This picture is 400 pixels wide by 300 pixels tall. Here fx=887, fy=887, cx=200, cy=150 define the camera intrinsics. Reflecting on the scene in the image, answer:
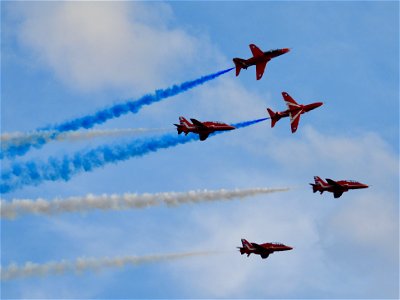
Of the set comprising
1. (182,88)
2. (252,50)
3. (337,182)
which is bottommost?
(337,182)

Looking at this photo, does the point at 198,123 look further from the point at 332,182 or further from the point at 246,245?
the point at 332,182

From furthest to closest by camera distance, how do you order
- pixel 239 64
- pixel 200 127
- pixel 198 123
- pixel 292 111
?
pixel 292 111 < pixel 239 64 < pixel 200 127 < pixel 198 123

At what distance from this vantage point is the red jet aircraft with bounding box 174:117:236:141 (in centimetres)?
9488

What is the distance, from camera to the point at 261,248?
10319 centimetres

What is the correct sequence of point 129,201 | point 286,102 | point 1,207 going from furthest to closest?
point 286,102 → point 129,201 → point 1,207

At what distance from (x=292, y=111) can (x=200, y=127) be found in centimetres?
1578

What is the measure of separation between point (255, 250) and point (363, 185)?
15.4m

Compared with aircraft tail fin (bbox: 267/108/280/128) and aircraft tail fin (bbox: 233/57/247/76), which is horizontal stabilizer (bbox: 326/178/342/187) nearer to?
aircraft tail fin (bbox: 267/108/280/128)

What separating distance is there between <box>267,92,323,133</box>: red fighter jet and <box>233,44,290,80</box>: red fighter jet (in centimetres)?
497

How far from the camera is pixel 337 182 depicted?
104m

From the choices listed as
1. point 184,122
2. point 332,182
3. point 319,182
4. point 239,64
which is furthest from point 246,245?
point 239,64

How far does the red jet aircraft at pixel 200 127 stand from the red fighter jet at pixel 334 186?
43.6 feet

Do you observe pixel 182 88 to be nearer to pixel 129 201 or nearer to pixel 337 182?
pixel 129 201

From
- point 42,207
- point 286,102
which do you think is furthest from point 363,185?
point 42,207
